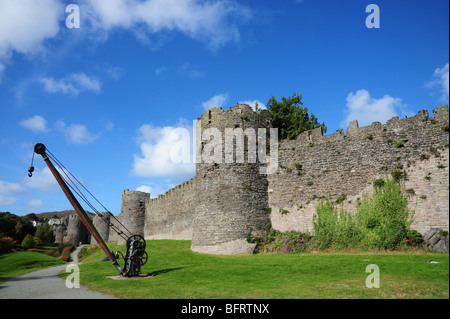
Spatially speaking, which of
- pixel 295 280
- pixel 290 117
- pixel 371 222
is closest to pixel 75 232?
pixel 290 117

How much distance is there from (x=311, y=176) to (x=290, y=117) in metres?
11.4

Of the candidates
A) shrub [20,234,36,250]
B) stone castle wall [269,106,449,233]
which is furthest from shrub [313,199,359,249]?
shrub [20,234,36,250]

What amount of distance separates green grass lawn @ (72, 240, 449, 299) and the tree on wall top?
52.8 ft

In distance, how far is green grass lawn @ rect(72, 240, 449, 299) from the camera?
29.0 ft

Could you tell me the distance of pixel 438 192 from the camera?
14938 millimetres

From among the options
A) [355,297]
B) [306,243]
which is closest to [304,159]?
[306,243]

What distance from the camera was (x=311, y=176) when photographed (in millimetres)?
19984

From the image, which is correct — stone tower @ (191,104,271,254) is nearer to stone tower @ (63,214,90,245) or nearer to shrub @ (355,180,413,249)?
shrub @ (355,180,413,249)

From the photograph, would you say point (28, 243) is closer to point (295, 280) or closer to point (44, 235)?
point (44, 235)
